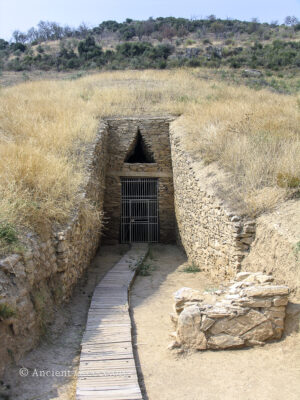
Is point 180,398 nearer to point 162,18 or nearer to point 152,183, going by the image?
point 152,183

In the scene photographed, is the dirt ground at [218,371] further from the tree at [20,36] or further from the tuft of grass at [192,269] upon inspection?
the tree at [20,36]

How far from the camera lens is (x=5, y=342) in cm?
456

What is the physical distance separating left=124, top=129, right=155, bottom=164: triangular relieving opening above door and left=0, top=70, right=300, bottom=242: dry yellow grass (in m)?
1.06

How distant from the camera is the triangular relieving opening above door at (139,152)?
13398mm

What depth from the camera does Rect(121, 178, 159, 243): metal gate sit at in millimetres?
13305

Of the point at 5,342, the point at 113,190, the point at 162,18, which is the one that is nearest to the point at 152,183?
the point at 113,190

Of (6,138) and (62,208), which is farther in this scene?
(6,138)

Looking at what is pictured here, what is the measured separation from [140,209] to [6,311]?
29.9 feet

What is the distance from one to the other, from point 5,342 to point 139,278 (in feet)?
15.2

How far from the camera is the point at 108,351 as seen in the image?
17.5 feet

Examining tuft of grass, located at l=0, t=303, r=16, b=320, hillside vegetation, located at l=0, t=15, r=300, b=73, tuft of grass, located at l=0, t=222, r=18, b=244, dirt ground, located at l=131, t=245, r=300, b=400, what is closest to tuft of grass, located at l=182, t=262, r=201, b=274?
dirt ground, located at l=131, t=245, r=300, b=400

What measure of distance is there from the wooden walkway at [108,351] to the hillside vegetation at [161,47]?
21.7 m

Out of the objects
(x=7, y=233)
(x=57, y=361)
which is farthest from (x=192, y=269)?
(x=7, y=233)

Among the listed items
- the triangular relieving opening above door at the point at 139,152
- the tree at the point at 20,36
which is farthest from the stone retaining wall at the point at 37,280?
the tree at the point at 20,36
